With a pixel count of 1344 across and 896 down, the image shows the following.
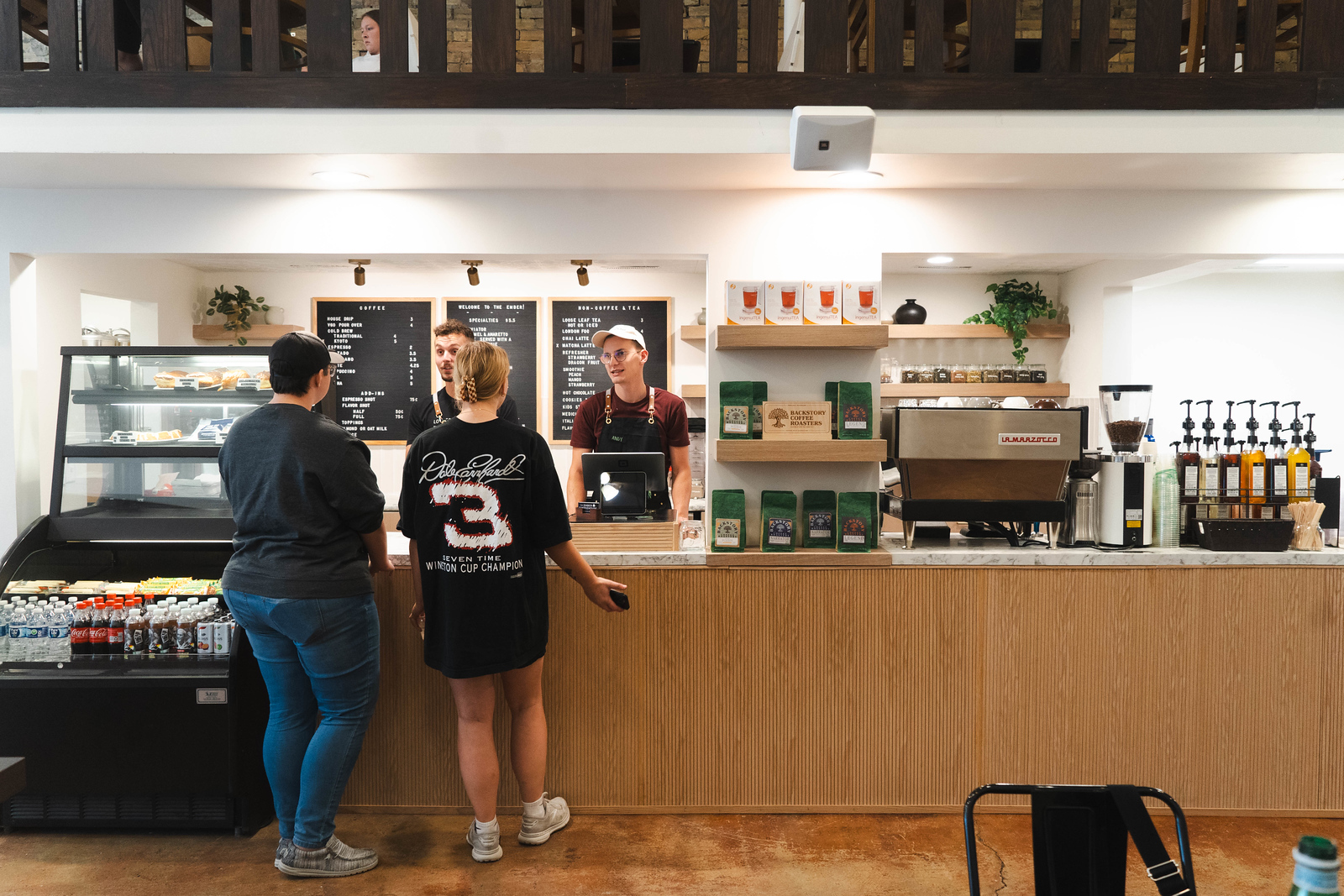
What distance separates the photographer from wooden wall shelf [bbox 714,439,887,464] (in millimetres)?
3170

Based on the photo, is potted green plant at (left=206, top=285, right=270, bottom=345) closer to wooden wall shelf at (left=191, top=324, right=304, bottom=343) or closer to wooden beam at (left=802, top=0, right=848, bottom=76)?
wooden wall shelf at (left=191, top=324, right=304, bottom=343)

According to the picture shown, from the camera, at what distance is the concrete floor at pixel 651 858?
8.91 ft

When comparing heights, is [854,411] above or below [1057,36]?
below

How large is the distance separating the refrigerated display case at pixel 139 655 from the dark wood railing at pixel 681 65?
0.90 m

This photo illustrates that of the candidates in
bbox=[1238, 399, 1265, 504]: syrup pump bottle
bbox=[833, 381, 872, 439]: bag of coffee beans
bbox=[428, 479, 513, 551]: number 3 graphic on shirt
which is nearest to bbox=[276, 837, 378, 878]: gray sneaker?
bbox=[428, 479, 513, 551]: number 3 graphic on shirt

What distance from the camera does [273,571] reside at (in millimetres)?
2572

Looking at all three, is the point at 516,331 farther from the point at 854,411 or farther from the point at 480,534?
the point at 480,534

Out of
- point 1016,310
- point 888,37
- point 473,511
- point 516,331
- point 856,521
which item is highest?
point 888,37

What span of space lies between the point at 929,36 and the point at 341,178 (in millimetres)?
2072

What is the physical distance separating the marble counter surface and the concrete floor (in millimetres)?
917

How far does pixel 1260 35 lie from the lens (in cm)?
287

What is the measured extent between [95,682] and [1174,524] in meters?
3.78

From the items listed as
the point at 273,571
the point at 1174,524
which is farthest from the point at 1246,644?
the point at 273,571

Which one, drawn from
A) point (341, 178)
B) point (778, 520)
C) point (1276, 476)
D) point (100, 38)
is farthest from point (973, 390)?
point (100, 38)
